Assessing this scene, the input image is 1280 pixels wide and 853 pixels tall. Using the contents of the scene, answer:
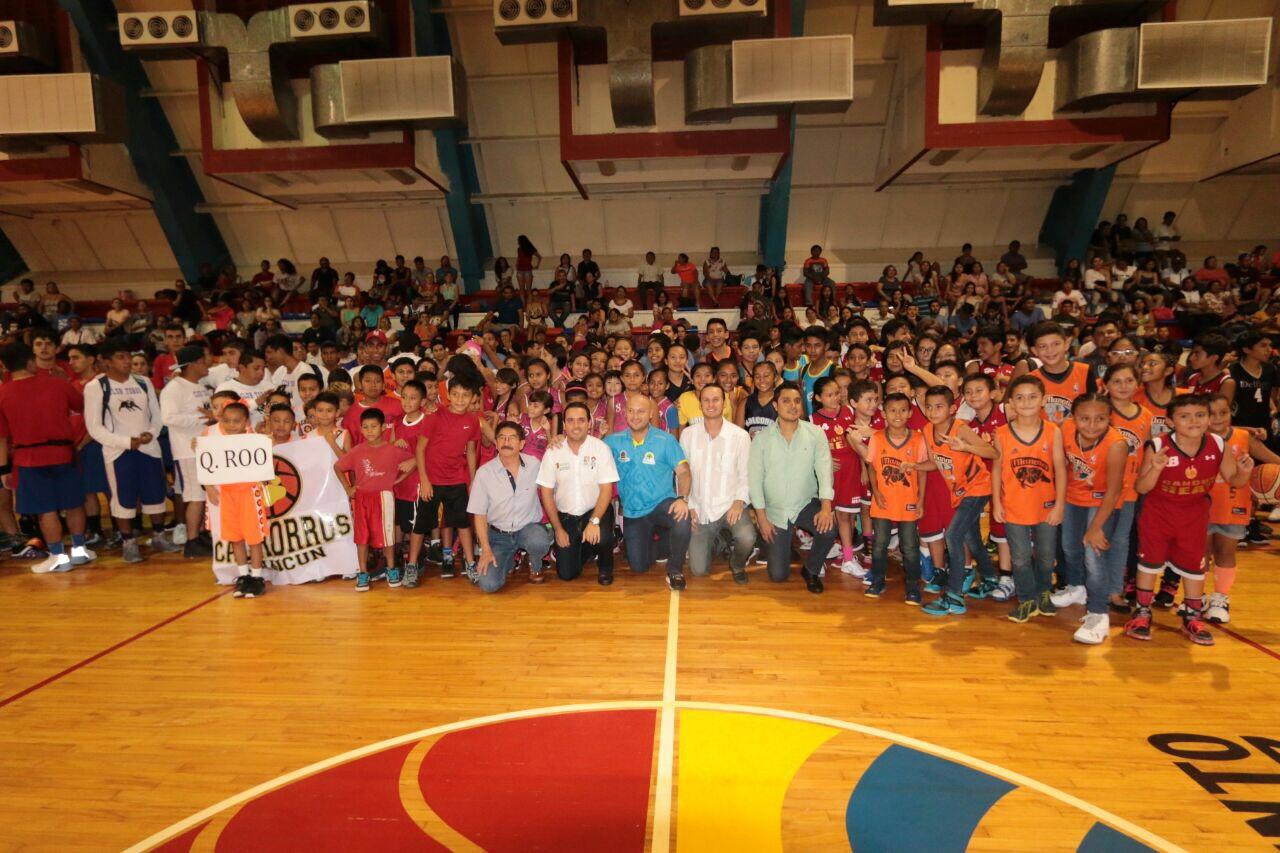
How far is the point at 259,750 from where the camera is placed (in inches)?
146

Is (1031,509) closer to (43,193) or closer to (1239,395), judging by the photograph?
(1239,395)

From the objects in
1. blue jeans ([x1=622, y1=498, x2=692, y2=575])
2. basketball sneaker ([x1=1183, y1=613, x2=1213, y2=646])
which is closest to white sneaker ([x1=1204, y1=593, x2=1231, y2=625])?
basketball sneaker ([x1=1183, y1=613, x2=1213, y2=646])

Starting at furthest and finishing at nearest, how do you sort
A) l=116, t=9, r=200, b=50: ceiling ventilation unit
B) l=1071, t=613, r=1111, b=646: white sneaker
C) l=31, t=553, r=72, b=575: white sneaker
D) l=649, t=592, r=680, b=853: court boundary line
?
l=116, t=9, r=200, b=50: ceiling ventilation unit, l=31, t=553, r=72, b=575: white sneaker, l=1071, t=613, r=1111, b=646: white sneaker, l=649, t=592, r=680, b=853: court boundary line

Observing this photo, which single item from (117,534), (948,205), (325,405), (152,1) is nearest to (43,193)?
(152,1)

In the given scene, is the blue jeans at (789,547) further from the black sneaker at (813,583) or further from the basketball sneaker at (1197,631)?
the basketball sneaker at (1197,631)

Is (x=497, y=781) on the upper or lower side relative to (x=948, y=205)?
lower

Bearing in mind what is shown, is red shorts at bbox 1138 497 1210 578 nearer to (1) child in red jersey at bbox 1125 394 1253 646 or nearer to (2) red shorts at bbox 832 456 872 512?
(1) child in red jersey at bbox 1125 394 1253 646

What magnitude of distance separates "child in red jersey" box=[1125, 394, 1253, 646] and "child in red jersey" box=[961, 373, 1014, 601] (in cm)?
85

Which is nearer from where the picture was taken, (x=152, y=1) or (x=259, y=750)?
(x=259, y=750)

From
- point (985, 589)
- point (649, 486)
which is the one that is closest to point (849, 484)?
point (985, 589)

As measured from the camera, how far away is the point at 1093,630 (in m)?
4.71

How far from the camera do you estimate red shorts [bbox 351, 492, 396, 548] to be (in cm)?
598

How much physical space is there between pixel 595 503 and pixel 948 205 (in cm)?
1448

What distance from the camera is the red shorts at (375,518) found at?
5.98 m
